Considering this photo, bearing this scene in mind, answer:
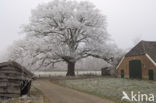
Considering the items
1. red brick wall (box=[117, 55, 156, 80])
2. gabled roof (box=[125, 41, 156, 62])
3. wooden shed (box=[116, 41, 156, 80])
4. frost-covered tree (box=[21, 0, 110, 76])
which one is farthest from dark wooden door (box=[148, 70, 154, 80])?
frost-covered tree (box=[21, 0, 110, 76])

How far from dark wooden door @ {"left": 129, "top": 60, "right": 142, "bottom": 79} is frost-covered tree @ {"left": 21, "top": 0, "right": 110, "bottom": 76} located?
6.36 m

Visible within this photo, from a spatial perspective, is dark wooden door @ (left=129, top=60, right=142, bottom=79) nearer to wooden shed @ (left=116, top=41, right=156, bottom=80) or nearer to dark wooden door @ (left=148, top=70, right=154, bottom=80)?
wooden shed @ (left=116, top=41, right=156, bottom=80)

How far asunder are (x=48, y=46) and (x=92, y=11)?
10840mm

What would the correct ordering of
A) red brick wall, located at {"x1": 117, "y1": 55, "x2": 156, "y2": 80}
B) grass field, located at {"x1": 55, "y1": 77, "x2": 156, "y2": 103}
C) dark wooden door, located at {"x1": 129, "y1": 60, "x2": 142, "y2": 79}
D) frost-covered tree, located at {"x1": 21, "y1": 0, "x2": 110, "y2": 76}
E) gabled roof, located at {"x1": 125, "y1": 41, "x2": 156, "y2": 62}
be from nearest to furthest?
grass field, located at {"x1": 55, "y1": 77, "x2": 156, "y2": 103}, red brick wall, located at {"x1": 117, "y1": 55, "x2": 156, "y2": 80}, gabled roof, located at {"x1": 125, "y1": 41, "x2": 156, "y2": 62}, dark wooden door, located at {"x1": 129, "y1": 60, "x2": 142, "y2": 79}, frost-covered tree, located at {"x1": 21, "y1": 0, "x2": 110, "y2": 76}

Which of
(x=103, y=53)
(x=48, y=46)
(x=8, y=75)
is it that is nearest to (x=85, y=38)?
(x=103, y=53)

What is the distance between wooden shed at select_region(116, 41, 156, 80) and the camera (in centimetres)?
2825

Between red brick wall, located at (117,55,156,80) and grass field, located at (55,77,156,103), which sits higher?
red brick wall, located at (117,55,156,80)

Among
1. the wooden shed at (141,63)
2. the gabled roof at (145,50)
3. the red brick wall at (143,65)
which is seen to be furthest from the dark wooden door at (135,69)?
the gabled roof at (145,50)

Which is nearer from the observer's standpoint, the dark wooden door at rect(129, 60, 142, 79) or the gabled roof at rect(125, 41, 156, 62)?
the gabled roof at rect(125, 41, 156, 62)

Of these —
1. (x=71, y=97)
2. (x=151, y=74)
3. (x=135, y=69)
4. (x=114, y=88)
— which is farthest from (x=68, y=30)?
(x=71, y=97)

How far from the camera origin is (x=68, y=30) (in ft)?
120

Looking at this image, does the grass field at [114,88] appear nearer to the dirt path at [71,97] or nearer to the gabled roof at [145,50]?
the dirt path at [71,97]

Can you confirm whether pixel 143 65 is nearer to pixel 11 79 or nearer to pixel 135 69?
pixel 135 69

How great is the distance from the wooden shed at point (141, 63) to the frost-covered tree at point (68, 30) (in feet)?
16.6
